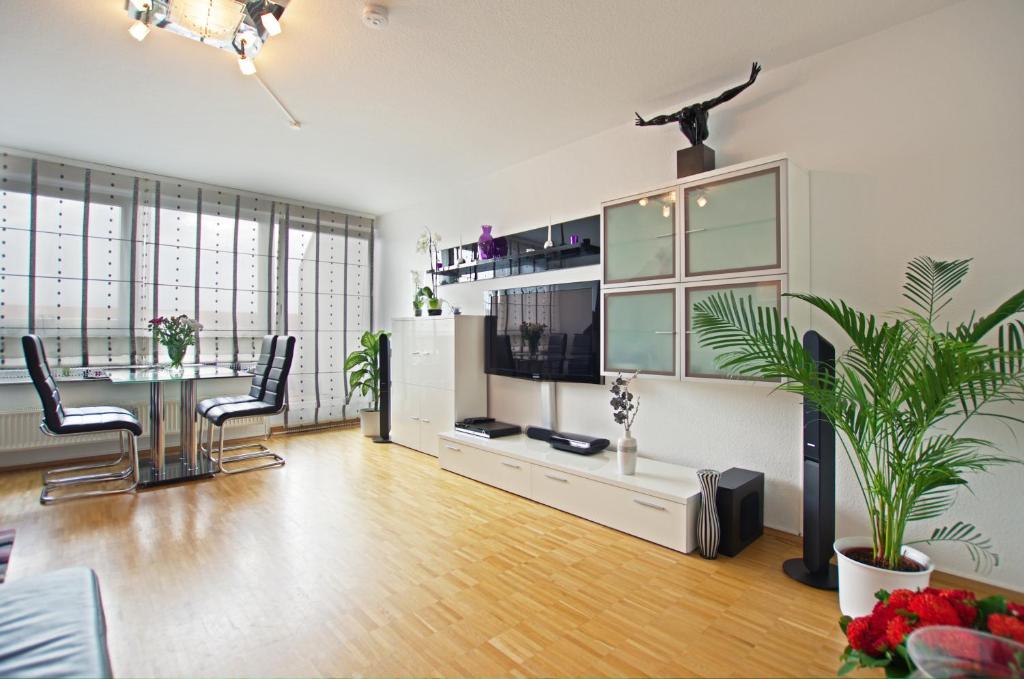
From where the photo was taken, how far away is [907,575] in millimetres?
1753

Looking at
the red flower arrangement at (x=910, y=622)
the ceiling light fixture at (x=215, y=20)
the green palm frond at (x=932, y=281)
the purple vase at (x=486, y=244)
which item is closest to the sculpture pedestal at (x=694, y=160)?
the green palm frond at (x=932, y=281)

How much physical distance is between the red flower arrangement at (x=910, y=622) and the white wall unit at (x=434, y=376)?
329 centimetres

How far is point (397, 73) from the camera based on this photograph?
2.81 m

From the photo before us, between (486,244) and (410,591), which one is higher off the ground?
(486,244)

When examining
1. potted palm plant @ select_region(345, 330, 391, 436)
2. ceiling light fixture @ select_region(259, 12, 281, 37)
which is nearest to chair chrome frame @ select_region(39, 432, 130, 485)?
potted palm plant @ select_region(345, 330, 391, 436)

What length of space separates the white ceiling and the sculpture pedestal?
431mm

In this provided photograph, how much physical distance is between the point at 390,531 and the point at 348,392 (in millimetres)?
3302

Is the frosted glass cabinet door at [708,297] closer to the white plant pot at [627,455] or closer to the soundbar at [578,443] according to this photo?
the white plant pot at [627,455]

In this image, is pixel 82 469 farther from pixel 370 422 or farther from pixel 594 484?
pixel 594 484

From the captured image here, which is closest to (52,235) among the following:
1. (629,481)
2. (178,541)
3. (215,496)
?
(215,496)

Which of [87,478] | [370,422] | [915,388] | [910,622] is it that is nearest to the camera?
[910,622]

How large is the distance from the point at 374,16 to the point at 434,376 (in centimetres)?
282

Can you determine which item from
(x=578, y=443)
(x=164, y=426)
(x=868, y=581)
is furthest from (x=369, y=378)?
(x=868, y=581)

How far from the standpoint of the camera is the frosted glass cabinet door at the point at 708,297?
2.46 m
